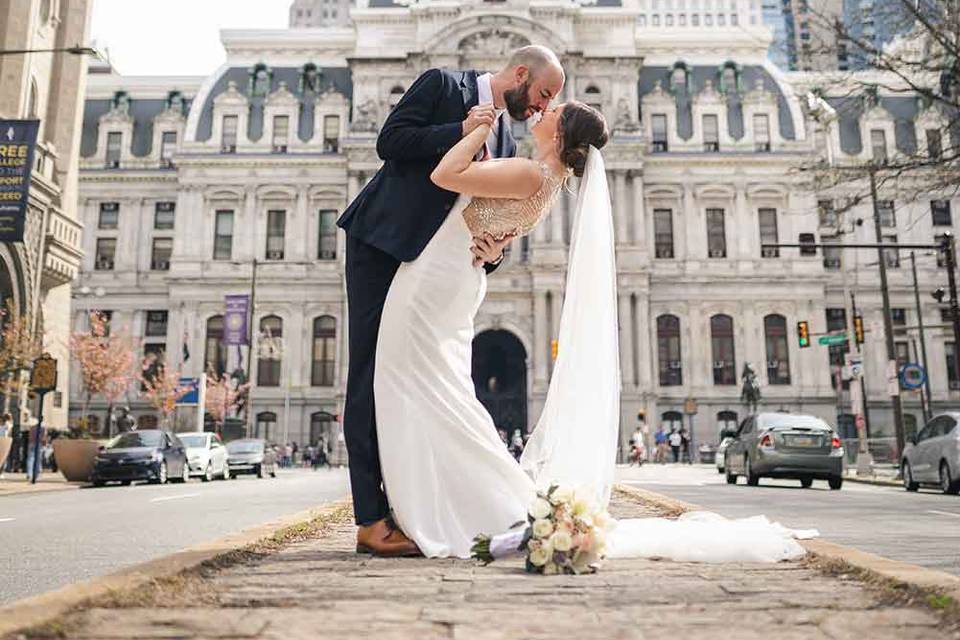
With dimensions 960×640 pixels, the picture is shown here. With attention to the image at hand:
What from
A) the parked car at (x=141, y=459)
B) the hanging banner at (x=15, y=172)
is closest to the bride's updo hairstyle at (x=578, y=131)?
the hanging banner at (x=15, y=172)

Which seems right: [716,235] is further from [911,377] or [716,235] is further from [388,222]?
[388,222]

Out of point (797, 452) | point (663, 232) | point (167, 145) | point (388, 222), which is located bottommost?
point (797, 452)

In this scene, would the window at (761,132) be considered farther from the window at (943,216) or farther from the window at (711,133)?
the window at (943,216)

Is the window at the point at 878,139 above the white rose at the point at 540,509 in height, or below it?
above

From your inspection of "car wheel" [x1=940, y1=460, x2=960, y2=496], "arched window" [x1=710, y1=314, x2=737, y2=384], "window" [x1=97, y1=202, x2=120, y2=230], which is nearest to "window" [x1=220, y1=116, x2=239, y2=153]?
"window" [x1=97, y1=202, x2=120, y2=230]

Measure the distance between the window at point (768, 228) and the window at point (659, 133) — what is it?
21.0 feet

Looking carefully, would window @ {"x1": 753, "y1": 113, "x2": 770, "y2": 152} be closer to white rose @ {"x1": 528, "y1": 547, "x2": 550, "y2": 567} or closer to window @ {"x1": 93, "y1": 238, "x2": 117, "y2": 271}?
window @ {"x1": 93, "y1": 238, "x2": 117, "y2": 271}

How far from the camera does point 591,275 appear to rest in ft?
15.5

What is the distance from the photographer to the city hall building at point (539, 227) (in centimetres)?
4434

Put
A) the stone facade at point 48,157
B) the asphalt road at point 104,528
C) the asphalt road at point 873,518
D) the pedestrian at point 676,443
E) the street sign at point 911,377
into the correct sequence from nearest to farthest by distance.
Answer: the asphalt road at point 104,528 < the asphalt road at point 873,518 < the street sign at point 911,377 < the stone facade at point 48,157 < the pedestrian at point 676,443

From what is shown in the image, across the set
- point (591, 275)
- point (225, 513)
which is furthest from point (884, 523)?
point (225, 513)

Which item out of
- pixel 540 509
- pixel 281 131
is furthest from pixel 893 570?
pixel 281 131

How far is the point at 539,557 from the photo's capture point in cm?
327

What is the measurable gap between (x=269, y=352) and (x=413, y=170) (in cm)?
4172
